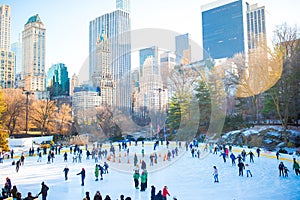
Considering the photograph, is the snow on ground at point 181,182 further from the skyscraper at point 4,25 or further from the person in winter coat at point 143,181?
the skyscraper at point 4,25


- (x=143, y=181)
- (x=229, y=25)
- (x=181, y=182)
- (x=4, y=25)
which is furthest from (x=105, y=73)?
(x=4, y=25)

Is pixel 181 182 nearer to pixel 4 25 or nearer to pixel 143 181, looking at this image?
pixel 143 181

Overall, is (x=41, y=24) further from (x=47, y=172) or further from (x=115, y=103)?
(x=47, y=172)

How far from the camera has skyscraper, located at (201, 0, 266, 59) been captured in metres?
99.4

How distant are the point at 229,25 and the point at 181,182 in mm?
99689

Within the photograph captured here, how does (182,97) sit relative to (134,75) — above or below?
below

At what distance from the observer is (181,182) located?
10.3 metres

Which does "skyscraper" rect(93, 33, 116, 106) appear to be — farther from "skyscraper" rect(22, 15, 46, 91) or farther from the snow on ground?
"skyscraper" rect(22, 15, 46, 91)

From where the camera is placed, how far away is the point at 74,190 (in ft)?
30.3

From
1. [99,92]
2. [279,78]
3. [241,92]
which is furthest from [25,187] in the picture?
[99,92]

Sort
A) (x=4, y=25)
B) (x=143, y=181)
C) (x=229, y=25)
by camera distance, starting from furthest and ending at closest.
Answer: (x=4, y=25)
(x=229, y=25)
(x=143, y=181)

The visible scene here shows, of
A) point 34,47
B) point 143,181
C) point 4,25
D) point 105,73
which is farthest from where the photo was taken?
point 4,25

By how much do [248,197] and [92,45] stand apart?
366 ft

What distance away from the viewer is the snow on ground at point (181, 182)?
846 cm
